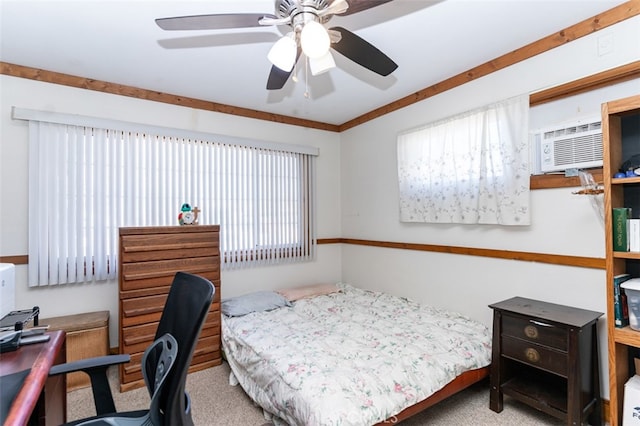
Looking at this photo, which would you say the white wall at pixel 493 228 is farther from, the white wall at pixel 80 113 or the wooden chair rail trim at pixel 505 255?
the white wall at pixel 80 113

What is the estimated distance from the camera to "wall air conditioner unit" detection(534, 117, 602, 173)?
2.01 meters

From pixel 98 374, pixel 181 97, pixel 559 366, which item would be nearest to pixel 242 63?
pixel 181 97

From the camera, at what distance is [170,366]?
41.4 inches

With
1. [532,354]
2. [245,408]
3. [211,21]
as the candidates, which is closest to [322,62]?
[211,21]

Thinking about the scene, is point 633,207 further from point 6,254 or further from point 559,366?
point 6,254

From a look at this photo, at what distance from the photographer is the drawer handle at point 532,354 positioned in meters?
1.98

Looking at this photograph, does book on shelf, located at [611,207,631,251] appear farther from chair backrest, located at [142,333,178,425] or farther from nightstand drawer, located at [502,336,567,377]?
chair backrest, located at [142,333,178,425]

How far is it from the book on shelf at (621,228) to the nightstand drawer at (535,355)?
0.69 meters

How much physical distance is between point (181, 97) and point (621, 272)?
3.79 m

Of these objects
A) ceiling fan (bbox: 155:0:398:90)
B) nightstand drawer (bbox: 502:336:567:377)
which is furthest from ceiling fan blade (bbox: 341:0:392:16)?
nightstand drawer (bbox: 502:336:567:377)

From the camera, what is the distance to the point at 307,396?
5.44 feet

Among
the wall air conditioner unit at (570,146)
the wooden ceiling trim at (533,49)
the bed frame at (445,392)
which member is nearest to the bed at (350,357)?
the bed frame at (445,392)

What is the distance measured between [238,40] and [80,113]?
1.67 metres

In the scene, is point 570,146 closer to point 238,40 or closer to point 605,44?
point 605,44
